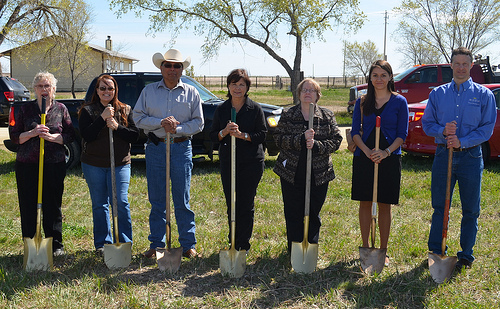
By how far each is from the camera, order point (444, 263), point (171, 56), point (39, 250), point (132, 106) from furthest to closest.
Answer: point (132, 106) → point (171, 56) → point (39, 250) → point (444, 263)

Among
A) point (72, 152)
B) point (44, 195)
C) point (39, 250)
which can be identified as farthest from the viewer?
point (72, 152)

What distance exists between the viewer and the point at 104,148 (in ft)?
14.9

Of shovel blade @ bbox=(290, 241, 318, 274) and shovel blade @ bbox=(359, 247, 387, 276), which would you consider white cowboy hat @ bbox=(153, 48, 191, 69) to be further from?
shovel blade @ bbox=(359, 247, 387, 276)

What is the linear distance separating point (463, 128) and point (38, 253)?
4.03 metres

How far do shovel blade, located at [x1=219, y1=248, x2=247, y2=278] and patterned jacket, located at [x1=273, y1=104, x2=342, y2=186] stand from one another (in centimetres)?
85

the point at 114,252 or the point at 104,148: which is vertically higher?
the point at 104,148

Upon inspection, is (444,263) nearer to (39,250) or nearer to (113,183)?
(113,183)

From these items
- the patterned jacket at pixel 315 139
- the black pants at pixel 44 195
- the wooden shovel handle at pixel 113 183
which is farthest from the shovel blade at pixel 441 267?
the black pants at pixel 44 195

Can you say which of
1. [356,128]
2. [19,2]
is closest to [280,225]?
[356,128]

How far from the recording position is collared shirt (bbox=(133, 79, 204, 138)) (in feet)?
14.6

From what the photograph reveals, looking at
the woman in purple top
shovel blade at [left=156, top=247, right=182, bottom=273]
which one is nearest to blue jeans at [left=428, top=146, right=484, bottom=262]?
shovel blade at [left=156, top=247, right=182, bottom=273]

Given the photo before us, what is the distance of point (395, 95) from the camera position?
4.31 m

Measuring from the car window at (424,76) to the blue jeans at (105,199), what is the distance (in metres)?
12.8

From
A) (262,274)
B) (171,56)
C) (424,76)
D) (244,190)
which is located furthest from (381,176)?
(424,76)
